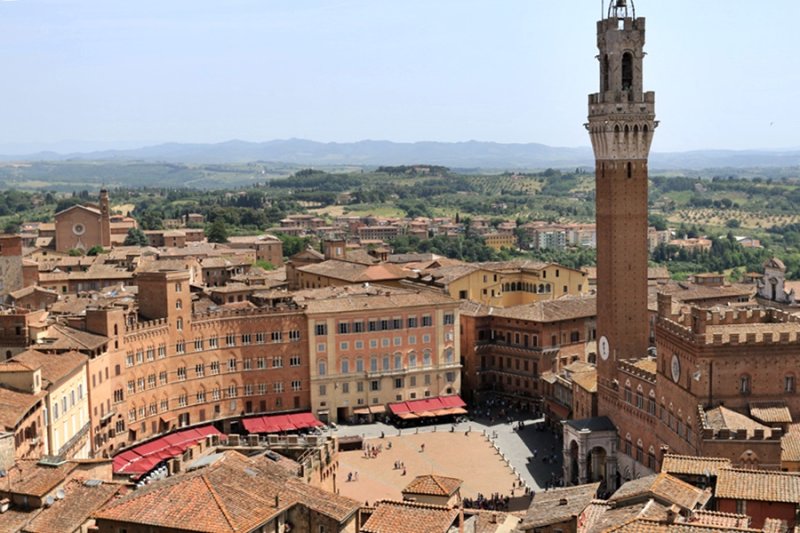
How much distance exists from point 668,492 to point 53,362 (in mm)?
36125

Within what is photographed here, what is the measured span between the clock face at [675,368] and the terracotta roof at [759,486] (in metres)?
20.2

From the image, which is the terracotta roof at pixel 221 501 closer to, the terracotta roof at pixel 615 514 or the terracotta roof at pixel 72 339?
the terracotta roof at pixel 615 514

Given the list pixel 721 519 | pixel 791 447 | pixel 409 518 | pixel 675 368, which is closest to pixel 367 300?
pixel 675 368

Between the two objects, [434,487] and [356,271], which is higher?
[356,271]

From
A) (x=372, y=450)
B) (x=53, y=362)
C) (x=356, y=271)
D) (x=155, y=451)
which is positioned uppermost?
(x=356, y=271)

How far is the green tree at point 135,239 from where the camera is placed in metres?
153

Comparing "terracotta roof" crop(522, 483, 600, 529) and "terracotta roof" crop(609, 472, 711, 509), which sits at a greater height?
"terracotta roof" crop(609, 472, 711, 509)

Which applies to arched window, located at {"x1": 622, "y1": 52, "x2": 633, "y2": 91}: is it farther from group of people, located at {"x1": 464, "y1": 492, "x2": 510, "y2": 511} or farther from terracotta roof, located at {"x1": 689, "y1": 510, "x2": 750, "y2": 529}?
terracotta roof, located at {"x1": 689, "y1": 510, "x2": 750, "y2": 529}

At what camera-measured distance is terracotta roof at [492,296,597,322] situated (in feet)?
272

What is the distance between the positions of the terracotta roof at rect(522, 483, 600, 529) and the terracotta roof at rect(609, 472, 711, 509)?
131 cm

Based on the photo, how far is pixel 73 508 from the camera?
36.3 metres

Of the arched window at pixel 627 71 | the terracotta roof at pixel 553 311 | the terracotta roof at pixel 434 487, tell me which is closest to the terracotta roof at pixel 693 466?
the terracotta roof at pixel 434 487

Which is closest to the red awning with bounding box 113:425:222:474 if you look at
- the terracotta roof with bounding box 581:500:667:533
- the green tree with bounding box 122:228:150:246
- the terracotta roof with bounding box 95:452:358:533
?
the terracotta roof with bounding box 95:452:358:533

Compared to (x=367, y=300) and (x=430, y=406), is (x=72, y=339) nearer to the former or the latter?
(x=367, y=300)
